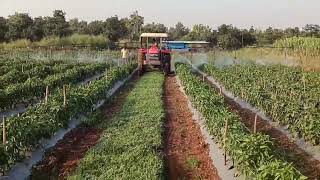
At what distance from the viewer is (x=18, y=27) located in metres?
55.8

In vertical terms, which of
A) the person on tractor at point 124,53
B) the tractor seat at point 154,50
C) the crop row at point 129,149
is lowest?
the crop row at point 129,149

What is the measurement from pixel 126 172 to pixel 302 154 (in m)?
3.95

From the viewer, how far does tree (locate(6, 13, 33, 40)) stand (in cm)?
5469

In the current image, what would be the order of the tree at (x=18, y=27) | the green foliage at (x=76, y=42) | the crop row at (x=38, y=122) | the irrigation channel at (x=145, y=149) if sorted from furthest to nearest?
the tree at (x=18, y=27) < the green foliage at (x=76, y=42) < the crop row at (x=38, y=122) < the irrigation channel at (x=145, y=149)

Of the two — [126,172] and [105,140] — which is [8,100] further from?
[126,172]

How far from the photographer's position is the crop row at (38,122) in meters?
8.27

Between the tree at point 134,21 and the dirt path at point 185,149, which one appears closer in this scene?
the dirt path at point 185,149

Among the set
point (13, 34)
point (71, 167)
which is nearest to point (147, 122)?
point (71, 167)

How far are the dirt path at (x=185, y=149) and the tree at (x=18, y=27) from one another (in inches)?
1700

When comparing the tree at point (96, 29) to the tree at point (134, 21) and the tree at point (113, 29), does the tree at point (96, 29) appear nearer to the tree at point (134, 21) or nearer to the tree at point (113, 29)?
the tree at point (113, 29)

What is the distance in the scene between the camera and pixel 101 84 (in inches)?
651

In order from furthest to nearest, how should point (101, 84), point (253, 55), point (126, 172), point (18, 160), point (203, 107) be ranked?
point (253, 55)
point (101, 84)
point (203, 107)
point (18, 160)
point (126, 172)

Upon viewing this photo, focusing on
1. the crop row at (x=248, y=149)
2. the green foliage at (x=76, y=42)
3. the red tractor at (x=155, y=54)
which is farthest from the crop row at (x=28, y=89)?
the green foliage at (x=76, y=42)

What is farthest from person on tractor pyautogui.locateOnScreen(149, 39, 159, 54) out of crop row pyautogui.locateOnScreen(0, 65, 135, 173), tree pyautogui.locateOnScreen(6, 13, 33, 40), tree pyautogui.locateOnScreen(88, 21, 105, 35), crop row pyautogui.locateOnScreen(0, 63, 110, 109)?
tree pyautogui.locateOnScreen(88, 21, 105, 35)
